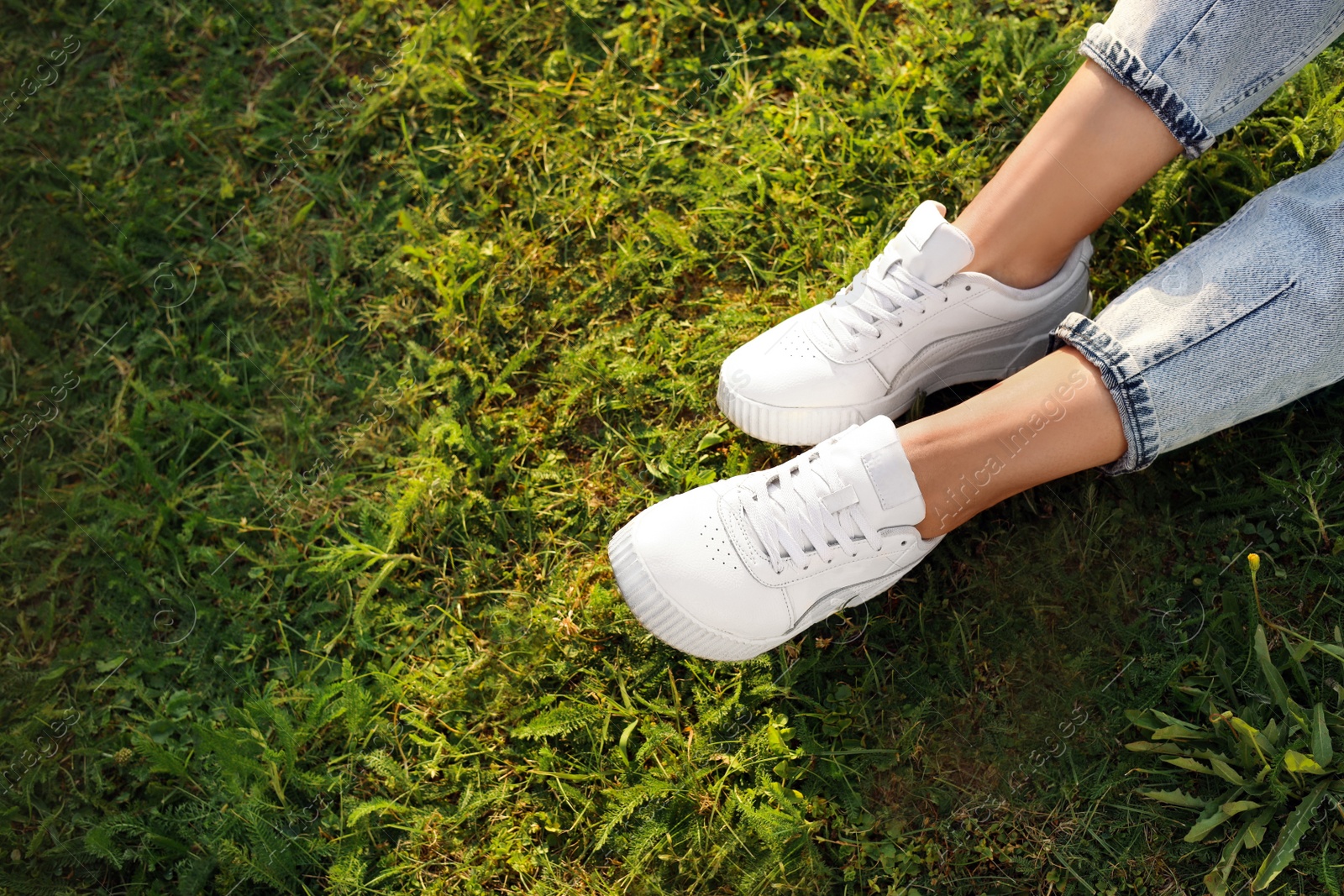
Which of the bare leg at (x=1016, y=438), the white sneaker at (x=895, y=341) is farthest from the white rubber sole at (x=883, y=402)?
the bare leg at (x=1016, y=438)

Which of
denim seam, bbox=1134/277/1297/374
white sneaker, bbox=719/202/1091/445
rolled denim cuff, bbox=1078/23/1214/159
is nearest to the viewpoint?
denim seam, bbox=1134/277/1297/374

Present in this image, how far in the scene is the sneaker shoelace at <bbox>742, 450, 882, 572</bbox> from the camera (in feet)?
5.69

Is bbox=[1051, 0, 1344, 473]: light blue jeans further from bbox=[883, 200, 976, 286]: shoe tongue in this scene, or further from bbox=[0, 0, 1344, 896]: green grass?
bbox=[0, 0, 1344, 896]: green grass

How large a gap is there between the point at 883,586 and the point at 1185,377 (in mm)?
643

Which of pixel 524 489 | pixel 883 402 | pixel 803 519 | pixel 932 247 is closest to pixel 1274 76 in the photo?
pixel 932 247

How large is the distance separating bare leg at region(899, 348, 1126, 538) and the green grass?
0.98 ft

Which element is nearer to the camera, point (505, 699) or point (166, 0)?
point (505, 699)

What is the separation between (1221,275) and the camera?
1.54 m

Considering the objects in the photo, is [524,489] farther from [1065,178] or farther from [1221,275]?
[1221,275]

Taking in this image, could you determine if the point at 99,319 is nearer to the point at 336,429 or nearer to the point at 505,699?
the point at 336,429

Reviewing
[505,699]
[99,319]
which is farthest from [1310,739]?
[99,319]

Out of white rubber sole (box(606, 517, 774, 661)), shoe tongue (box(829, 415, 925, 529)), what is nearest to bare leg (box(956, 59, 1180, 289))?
shoe tongue (box(829, 415, 925, 529))

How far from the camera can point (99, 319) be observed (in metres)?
2.50

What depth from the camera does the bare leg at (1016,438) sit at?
1586mm
